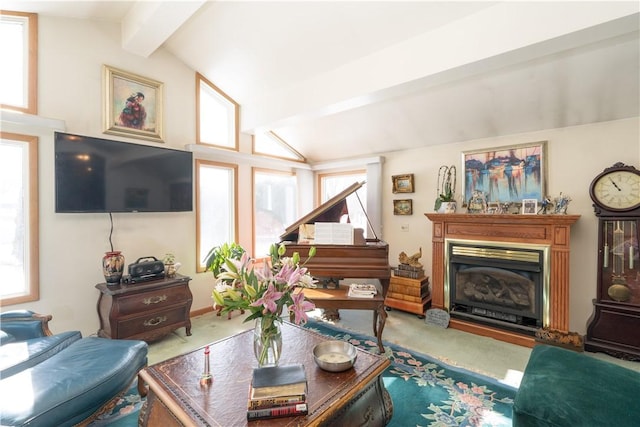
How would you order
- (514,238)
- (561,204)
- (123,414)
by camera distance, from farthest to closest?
(514,238) < (561,204) < (123,414)

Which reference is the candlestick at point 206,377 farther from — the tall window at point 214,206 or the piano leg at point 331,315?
the tall window at point 214,206

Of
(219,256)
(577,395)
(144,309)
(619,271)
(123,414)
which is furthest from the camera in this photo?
(219,256)

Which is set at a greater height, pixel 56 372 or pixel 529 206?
pixel 529 206

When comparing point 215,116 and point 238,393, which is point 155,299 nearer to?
point 238,393

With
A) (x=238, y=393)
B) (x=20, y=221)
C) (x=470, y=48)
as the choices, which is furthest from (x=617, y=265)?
(x=20, y=221)

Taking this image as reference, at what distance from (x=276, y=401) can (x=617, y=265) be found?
3.45 metres

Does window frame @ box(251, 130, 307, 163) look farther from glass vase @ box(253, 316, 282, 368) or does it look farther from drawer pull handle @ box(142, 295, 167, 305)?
glass vase @ box(253, 316, 282, 368)

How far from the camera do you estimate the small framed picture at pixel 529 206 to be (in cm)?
305

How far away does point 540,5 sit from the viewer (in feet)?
6.07

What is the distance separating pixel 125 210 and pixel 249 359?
2313 millimetres

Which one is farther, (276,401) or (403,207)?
(403,207)

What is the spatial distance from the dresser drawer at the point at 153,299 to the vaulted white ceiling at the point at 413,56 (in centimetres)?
242

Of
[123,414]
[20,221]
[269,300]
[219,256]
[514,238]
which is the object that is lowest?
[123,414]

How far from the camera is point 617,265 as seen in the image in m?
2.66
